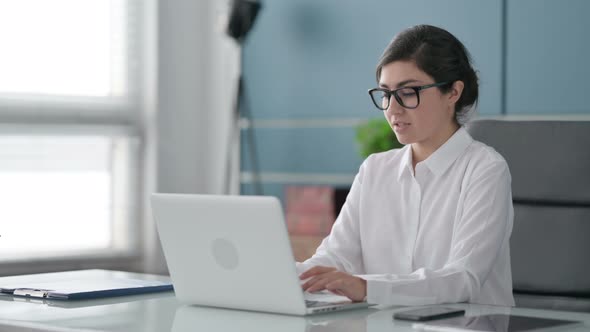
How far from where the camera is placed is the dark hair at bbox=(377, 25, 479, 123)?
2.16m

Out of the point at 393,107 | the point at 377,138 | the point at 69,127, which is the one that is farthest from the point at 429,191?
the point at 69,127

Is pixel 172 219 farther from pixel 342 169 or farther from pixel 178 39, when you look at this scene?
pixel 178 39

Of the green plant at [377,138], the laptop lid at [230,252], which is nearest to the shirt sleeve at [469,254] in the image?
the laptop lid at [230,252]

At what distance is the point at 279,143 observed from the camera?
490 cm

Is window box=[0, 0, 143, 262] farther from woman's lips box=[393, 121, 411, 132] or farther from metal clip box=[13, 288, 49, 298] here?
woman's lips box=[393, 121, 411, 132]

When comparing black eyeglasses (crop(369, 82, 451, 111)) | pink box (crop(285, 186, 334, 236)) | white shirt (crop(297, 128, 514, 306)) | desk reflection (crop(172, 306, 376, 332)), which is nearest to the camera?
desk reflection (crop(172, 306, 376, 332))

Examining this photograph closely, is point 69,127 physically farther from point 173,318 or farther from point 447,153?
point 173,318

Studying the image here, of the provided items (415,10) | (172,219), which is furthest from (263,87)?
(172,219)

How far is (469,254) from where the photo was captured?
1954mm

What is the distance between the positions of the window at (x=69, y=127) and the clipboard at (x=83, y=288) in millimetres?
2491

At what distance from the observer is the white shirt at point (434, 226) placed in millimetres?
1923

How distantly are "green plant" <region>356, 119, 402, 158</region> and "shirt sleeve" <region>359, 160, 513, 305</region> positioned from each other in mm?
1803

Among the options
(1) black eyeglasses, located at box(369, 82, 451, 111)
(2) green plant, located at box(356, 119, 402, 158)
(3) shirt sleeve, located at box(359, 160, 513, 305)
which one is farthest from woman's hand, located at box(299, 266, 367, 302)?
(2) green plant, located at box(356, 119, 402, 158)

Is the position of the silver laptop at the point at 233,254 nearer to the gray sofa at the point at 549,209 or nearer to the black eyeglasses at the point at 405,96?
the black eyeglasses at the point at 405,96
